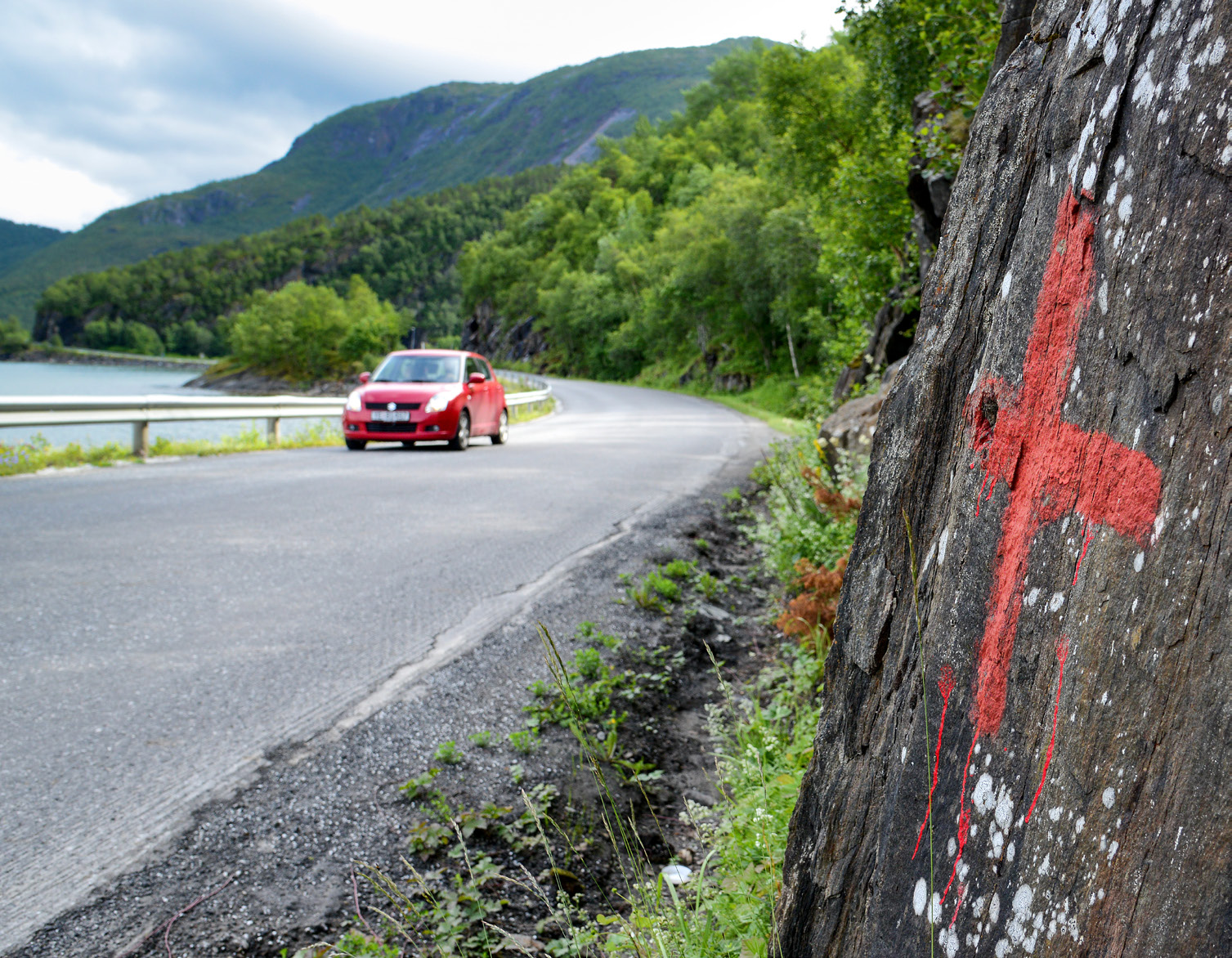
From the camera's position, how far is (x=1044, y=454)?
146cm

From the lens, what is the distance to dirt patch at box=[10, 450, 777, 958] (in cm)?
223

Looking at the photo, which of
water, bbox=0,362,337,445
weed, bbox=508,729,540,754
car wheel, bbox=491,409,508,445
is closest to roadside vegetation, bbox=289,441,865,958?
weed, bbox=508,729,540,754

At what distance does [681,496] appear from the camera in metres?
9.85

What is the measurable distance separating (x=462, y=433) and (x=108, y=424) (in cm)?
578

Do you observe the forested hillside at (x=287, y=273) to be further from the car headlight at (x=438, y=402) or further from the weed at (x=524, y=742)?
the weed at (x=524, y=742)

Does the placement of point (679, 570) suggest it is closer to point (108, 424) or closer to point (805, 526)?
point (805, 526)

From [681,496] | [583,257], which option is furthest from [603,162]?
[681,496]

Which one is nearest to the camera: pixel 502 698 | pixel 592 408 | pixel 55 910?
pixel 55 910

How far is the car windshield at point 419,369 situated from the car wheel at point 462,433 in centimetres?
78

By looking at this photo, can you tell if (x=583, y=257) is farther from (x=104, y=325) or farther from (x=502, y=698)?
(x=502, y=698)

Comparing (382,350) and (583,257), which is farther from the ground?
(583,257)

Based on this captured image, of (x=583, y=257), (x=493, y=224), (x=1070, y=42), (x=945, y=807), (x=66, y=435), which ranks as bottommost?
(x=66, y=435)

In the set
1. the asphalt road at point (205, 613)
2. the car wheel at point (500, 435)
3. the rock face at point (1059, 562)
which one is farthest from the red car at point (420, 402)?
the rock face at point (1059, 562)

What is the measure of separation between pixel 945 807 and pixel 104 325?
16869 centimetres
